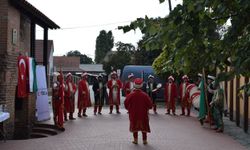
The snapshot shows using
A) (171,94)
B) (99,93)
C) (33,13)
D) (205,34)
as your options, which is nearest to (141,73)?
(171,94)

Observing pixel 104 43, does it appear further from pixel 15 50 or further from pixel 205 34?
pixel 205 34

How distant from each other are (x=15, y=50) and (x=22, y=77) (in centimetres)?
87

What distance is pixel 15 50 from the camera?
14.7 metres

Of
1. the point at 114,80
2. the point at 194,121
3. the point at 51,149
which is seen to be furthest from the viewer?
the point at 114,80

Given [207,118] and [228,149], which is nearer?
[228,149]

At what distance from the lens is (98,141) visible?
12938 millimetres

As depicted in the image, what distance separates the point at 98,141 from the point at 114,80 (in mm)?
9764

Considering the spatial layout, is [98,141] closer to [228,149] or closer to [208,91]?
[228,149]

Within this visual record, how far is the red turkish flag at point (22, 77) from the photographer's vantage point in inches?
570

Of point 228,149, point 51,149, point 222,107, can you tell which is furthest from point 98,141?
point 222,107

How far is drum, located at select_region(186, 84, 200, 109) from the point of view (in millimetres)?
18919

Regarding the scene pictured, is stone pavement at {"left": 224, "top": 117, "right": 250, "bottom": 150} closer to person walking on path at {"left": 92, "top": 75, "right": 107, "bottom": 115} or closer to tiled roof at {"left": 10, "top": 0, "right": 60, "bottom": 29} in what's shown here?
person walking on path at {"left": 92, "top": 75, "right": 107, "bottom": 115}

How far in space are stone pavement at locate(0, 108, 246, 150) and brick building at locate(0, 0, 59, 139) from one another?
1.44 meters

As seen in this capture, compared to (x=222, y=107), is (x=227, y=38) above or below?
above
